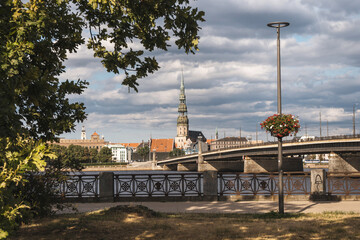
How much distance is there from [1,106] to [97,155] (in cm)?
16763

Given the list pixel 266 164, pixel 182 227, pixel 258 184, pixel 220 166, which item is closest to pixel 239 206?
pixel 258 184

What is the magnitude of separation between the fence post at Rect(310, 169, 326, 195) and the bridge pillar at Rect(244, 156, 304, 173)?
2560 inches

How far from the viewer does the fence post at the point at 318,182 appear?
17.7m

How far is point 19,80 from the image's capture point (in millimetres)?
5246

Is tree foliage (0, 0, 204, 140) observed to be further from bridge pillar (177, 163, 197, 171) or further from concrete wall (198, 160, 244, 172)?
bridge pillar (177, 163, 197, 171)

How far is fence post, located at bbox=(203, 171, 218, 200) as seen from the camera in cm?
1712

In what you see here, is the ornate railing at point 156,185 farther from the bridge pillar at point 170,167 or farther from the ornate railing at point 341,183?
the bridge pillar at point 170,167

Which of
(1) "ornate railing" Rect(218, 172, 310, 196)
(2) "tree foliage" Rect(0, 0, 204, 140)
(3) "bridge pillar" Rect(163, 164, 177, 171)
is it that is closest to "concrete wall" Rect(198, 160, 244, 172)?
(3) "bridge pillar" Rect(163, 164, 177, 171)

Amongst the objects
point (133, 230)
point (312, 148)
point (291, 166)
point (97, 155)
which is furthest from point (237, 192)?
point (97, 155)

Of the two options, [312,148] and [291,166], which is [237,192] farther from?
[291,166]

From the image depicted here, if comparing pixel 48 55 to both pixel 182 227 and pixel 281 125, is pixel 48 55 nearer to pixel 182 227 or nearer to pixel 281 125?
pixel 182 227

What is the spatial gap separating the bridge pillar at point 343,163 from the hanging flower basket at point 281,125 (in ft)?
194

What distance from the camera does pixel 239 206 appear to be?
15.5 meters

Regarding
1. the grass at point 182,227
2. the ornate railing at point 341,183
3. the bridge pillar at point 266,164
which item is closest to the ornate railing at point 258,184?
the ornate railing at point 341,183
